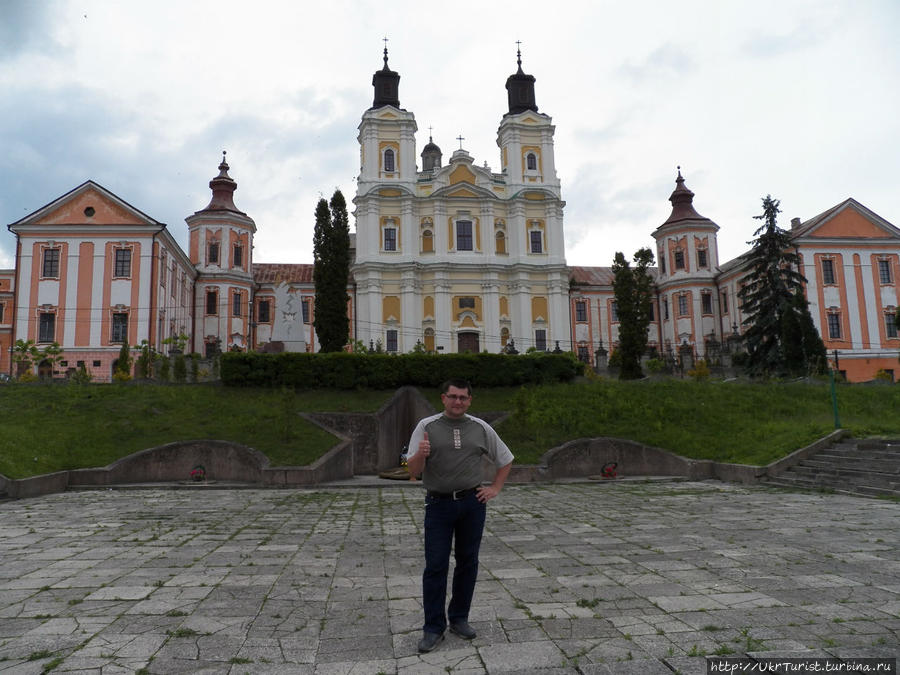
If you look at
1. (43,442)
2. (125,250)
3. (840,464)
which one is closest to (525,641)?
(840,464)

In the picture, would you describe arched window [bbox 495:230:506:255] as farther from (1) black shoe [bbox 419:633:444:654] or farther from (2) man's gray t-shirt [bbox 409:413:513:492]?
(1) black shoe [bbox 419:633:444:654]

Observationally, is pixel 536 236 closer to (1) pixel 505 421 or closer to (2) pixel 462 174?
(2) pixel 462 174

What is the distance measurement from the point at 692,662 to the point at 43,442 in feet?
57.7

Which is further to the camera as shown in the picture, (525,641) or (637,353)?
(637,353)

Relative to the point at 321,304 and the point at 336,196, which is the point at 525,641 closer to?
the point at 321,304

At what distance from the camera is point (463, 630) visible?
4.07 m

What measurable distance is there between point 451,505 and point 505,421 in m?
16.1

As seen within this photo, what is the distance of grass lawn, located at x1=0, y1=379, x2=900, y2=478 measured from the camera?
1602cm

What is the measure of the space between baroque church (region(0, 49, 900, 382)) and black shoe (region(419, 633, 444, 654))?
34.1 meters

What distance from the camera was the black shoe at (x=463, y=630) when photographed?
405 cm

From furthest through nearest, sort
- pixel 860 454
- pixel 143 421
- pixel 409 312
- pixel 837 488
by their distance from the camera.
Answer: pixel 409 312 → pixel 143 421 → pixel 860 454 → pixel 837 488

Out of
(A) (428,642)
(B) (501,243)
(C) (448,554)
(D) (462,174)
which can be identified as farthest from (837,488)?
(D) (462,174)

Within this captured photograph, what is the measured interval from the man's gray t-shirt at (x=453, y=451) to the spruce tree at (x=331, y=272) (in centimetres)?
2785

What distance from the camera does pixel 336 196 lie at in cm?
3366
